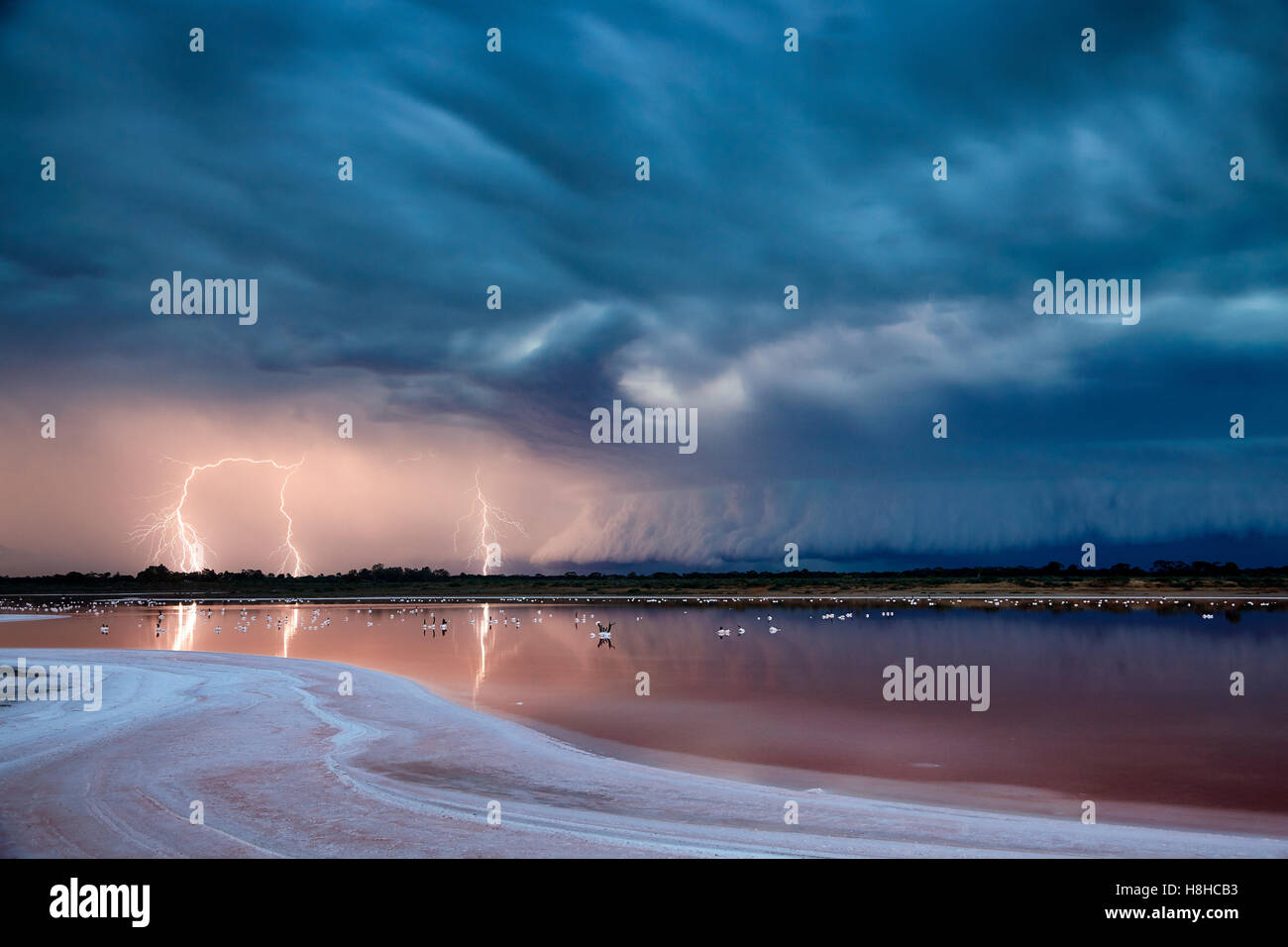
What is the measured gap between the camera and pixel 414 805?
39.5 ft

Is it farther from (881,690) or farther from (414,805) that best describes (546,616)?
(414,805)

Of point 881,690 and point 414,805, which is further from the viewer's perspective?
point 881,690

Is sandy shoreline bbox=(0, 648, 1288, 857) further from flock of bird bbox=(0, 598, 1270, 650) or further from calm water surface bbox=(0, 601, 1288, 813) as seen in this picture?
flock of bird bbox=(0, 598, 1270, 650)

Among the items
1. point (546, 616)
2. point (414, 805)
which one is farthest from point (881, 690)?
point (546, 616)

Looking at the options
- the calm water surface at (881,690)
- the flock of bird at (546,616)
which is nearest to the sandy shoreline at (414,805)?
the calm water surface at (881,690)

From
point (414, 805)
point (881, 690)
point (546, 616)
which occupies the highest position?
point (414, 805)

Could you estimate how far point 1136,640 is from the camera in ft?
139

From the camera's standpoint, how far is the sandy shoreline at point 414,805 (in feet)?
33.0

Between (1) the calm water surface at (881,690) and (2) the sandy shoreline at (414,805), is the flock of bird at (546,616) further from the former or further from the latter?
(2) the sandy shoreline at (414,805)

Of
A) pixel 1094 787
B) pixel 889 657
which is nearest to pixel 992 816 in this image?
pixel 1094 787

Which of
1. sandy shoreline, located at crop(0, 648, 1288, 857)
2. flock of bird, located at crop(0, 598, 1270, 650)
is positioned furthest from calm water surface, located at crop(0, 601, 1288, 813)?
sandy shoreline, located at crop(0, 648, 1288, 857)

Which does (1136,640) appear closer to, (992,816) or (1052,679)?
(1052,679)

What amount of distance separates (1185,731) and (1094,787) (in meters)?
7.35
